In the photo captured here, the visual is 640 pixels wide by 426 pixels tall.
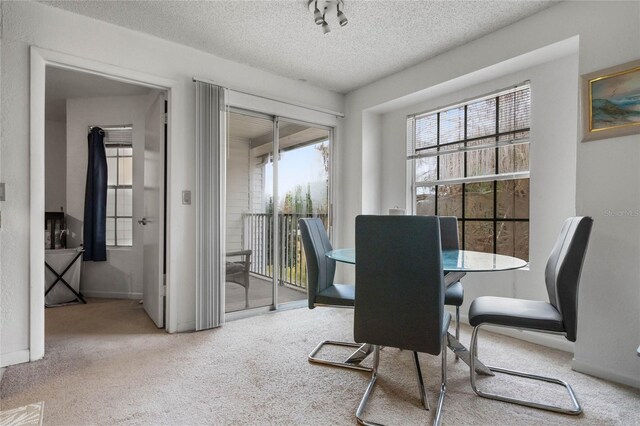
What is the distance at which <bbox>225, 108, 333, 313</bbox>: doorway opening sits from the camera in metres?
3.44

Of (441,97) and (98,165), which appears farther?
(98,165)

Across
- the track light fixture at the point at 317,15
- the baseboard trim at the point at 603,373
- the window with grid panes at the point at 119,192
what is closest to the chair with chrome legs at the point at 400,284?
the baseboard trim at the point at 603,373

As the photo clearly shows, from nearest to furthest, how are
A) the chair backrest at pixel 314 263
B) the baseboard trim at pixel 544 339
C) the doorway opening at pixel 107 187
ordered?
the chair backrest at pixel 314 263, the baseboard trim at pixel 544 339, the doorway opening at pixel 107 187

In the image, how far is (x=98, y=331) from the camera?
2934mm

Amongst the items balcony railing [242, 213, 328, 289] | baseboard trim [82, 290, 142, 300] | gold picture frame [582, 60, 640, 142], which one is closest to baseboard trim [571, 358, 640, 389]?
gold picture frame [582, 60, 640, 142]

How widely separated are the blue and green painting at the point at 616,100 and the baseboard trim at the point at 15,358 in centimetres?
411

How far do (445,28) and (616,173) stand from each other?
162 cm

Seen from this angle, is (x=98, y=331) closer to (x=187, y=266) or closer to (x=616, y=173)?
(x=187, y=266)

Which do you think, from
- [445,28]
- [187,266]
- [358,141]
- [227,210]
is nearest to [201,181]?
[227,210]

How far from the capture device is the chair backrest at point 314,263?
7.79 feet

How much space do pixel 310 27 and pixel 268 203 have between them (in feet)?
5.84

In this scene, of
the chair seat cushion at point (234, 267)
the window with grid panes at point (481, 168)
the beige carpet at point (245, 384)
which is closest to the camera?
the beige carpet at point (245, 384)

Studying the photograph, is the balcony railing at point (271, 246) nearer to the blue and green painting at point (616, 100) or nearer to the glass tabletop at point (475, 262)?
the glass tabletop at point (475, 262)

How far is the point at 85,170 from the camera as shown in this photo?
4305mm
